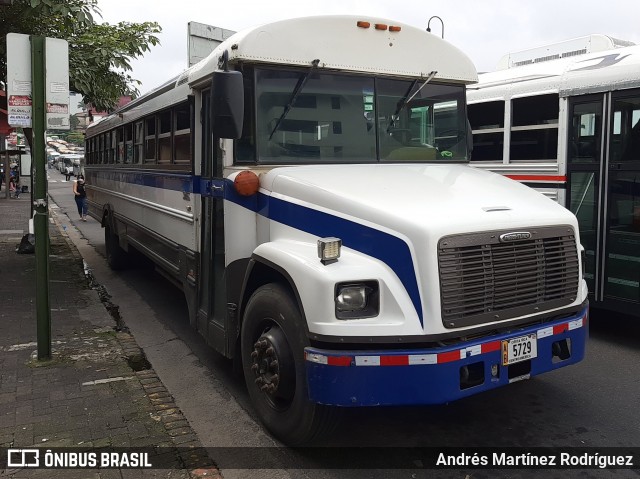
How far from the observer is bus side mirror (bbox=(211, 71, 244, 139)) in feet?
12.6

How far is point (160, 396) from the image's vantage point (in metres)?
4.56

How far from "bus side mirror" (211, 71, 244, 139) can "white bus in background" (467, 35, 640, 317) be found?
3139 mm

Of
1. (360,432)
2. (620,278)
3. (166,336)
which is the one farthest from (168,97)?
(620,278)

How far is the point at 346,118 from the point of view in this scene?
4.38 m

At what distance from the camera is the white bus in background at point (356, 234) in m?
3.21

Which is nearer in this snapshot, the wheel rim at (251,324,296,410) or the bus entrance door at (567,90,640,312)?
the wheel rim at (251,324,296,410)

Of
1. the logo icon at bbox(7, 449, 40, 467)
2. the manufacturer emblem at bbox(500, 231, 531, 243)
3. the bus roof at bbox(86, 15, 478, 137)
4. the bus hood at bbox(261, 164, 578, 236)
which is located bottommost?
the logo icon at bbox(7, 449, 40, 467)

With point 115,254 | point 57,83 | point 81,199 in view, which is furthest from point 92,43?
point 81,199

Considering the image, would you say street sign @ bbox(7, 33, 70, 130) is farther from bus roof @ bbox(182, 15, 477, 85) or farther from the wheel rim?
the wheel rim

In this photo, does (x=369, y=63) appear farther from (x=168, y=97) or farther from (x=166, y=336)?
(x=166, y=336)

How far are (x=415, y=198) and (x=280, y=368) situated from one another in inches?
51.6

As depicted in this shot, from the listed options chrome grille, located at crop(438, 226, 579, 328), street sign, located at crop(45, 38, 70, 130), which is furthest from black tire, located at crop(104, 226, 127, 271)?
chrome grille, located at crop(438, 226, 579, 328)

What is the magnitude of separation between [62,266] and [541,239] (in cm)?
876

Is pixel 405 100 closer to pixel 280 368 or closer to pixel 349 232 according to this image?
pixel 349 232
